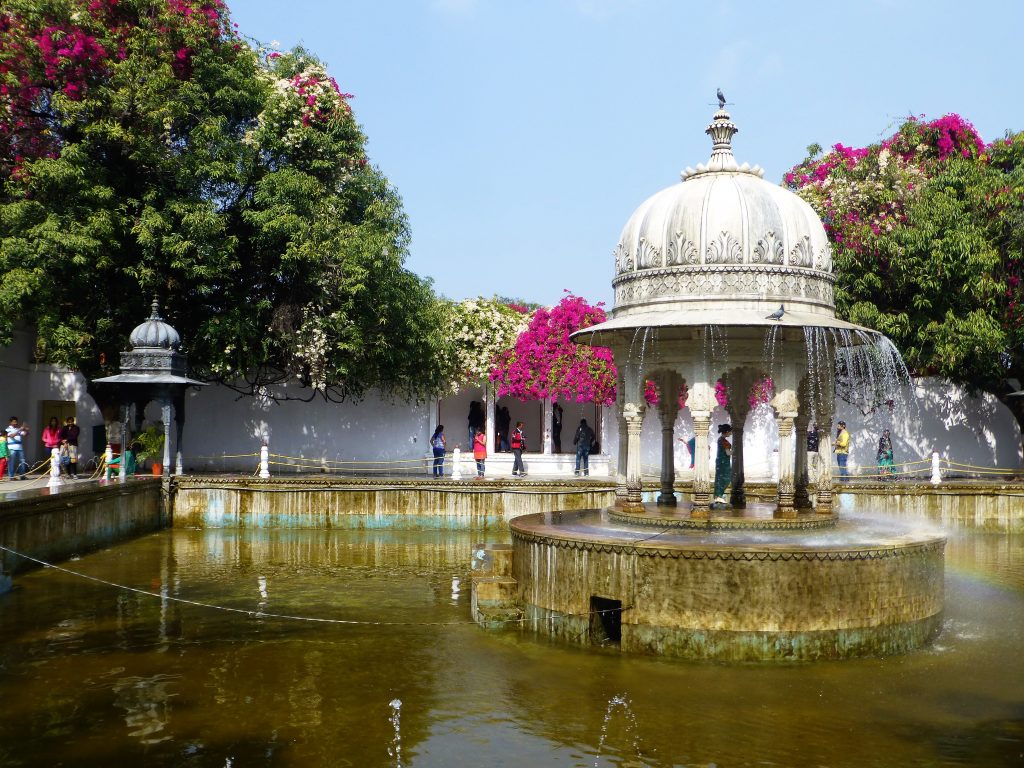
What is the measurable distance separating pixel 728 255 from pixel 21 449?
17.8 m

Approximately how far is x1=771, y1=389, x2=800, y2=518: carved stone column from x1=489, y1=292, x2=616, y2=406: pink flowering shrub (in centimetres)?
1432

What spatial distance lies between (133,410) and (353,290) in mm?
5910

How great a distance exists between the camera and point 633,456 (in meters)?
13.5

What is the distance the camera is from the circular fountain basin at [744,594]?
10430mm

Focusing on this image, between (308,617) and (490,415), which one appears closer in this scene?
(308,617)

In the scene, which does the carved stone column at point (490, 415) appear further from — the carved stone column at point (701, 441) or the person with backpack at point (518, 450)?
the carved stone column at point (701, 441)

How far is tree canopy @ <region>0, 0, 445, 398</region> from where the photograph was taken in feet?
69.9

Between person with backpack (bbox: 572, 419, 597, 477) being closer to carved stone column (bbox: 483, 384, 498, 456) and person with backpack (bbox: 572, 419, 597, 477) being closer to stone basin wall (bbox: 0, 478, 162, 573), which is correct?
carved stone column (bbox: 483, 384, 498, 456)

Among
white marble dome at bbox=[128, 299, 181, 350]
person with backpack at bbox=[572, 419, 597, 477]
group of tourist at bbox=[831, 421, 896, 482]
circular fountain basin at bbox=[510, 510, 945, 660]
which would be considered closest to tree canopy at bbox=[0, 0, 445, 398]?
white marble dome at bbox=[128, 299, 181, 350]

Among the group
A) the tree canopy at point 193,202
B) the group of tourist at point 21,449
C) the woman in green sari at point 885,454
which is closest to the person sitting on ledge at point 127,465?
the group of tourist at point 21,449

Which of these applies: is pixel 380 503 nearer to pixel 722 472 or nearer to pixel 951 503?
pixel 722 472

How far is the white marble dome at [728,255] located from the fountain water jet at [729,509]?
20 mm

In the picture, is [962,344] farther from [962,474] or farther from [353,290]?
[353,290]

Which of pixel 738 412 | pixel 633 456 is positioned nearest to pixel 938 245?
pixel 738 412
